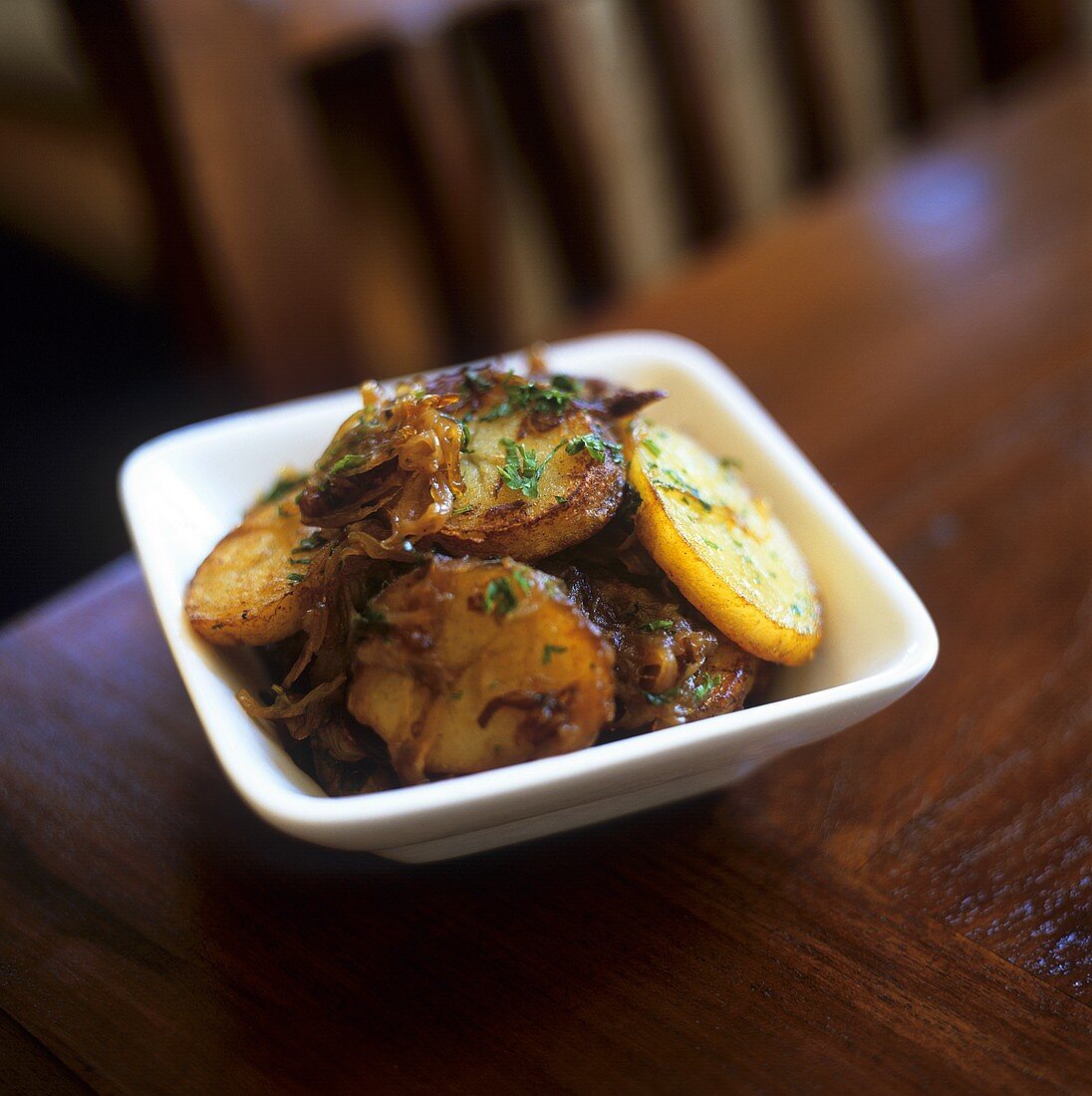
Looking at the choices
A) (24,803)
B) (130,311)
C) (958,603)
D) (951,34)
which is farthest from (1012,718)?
(130,311)

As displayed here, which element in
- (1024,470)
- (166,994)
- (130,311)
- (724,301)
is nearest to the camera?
(166,994)

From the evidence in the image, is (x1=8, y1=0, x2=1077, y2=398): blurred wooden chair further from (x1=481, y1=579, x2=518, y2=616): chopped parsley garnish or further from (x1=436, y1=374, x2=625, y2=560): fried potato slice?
(x1=481, y1=579, x2=518, y2=616): chopped parsley garnish

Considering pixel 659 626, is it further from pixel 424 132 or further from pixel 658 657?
pixel 424 132

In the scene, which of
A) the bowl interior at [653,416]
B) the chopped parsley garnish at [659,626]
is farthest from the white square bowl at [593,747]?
the chopped parsley garnish at [659,626]

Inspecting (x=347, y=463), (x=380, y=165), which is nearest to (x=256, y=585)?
(x=347, y=463)

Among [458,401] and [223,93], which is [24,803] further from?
[223,93]
